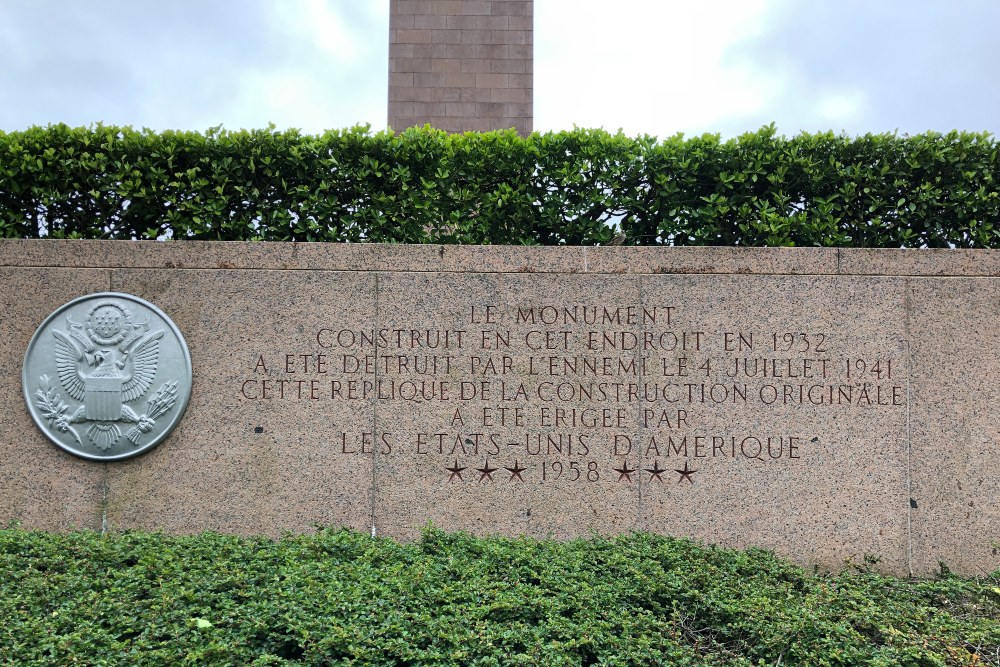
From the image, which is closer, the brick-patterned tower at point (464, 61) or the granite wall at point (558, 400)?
→ the granite wall at point (558, 400)

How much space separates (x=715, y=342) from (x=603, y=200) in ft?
5.03

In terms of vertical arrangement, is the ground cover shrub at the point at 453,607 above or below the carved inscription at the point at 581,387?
below

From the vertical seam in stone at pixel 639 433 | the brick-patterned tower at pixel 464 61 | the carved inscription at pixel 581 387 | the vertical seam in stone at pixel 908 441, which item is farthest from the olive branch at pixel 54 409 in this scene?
the brick-patterned tower at pixel 464 61

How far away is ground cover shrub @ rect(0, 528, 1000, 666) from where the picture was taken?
357 centimetres

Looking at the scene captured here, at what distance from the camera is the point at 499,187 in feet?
→ 21.2

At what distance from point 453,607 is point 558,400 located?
2441 millimetres

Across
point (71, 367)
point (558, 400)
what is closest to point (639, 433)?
point (558, 400)

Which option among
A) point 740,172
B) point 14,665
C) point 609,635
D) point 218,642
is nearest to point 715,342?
point 740,172

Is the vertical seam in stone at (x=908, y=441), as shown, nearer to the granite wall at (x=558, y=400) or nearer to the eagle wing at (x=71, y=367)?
the granite wall at (x=558, y=400)

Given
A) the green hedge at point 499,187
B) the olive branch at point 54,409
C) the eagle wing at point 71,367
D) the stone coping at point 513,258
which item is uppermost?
the green hedge at point 499,187

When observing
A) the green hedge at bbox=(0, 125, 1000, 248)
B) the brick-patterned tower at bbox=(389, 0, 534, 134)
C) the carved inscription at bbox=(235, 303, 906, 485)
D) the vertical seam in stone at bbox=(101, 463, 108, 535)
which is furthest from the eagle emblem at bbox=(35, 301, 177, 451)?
the brick-patterned tower at bbox=(389, 0, 534, 134)

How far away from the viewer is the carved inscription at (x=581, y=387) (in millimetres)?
6059

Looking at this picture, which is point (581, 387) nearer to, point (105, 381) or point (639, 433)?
point (639, 433)

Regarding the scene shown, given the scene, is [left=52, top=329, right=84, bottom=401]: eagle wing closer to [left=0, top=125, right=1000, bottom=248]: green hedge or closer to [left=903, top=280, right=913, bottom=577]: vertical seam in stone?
[left=0, top=125, right=1000, bottom=248]: green hedge
